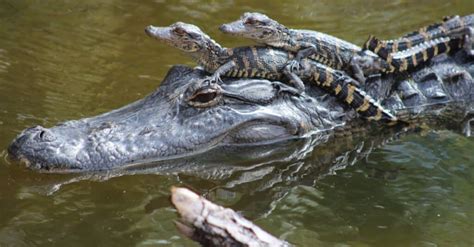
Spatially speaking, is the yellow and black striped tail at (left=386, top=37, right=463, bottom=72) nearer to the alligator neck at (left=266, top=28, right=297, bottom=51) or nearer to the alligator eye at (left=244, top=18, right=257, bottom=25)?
the alligator neck at (left=266, top=28, right=297, bottom=51)

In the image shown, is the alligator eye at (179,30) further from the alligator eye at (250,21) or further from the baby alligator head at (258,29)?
the alligator eye at (250,21)

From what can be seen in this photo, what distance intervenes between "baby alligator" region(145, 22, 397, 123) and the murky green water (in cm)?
60

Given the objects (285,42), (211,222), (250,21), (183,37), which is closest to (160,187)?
(183,37)

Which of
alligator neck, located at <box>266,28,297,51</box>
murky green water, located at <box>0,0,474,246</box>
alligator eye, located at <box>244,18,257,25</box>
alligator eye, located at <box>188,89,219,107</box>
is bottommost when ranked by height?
murky green water, located at <box>0,0,474,246</box>

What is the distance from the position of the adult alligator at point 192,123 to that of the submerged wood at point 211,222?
280 cm

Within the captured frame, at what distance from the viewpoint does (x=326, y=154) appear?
7.15 m

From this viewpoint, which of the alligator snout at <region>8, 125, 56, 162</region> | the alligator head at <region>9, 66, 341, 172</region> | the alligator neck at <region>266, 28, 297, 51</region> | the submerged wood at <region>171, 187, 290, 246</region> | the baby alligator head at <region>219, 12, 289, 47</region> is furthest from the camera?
the alligator neck at <region>266, 28, 297, 51</region>

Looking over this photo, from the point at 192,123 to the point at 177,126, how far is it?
13cm

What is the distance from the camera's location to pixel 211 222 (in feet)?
11.5

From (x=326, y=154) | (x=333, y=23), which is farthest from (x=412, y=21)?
(x=326, y=154)

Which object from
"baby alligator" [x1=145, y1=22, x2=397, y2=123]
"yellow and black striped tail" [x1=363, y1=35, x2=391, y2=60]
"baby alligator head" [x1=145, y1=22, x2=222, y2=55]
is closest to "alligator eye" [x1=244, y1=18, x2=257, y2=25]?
"baby alligator" [x1=145, y1=22, x2=397, y2=123]

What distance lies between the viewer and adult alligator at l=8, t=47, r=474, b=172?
6223mm

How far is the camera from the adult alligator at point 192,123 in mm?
6223

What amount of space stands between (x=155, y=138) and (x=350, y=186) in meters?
1.63
